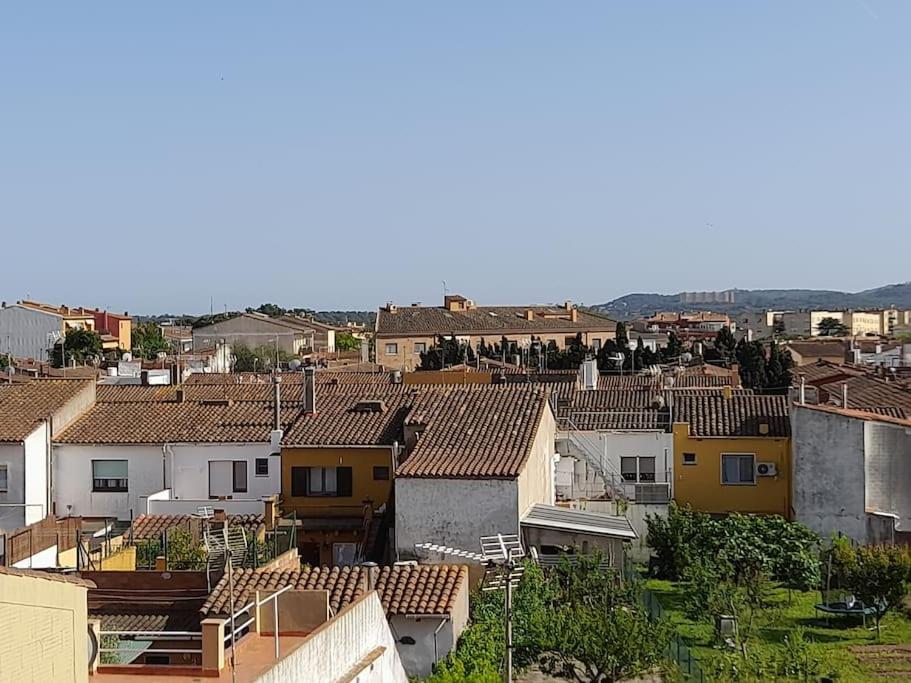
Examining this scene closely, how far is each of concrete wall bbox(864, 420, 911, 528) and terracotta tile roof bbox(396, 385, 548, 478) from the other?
7990mm

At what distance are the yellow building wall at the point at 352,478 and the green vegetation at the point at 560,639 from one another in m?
9.05

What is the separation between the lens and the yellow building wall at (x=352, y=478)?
32188mm

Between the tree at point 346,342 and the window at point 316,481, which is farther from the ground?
the tree at point 346,342

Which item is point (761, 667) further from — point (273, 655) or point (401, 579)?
point (273, 655)

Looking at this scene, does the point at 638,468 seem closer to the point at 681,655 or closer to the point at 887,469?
the point at 887,469

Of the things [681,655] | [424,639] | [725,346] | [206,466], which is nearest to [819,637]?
[681,655]

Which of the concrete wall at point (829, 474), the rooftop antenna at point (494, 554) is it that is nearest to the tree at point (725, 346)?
the concrete wall at point (829, 474)

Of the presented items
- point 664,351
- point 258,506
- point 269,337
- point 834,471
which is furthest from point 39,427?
point 269,337

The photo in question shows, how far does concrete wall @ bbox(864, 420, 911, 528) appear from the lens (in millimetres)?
31297

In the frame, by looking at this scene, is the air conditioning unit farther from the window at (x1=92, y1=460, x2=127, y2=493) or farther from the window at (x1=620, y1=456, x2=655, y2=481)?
the window at (x1=92, y1=460, x2=127, y2=493)

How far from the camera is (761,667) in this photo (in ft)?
70.5

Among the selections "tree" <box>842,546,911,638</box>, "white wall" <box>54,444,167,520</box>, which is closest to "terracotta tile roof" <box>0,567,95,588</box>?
"tree" <box>842,546,911,638</box>

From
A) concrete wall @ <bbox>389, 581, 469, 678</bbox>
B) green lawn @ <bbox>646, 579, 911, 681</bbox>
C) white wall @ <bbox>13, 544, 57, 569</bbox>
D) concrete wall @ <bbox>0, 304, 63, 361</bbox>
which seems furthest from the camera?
concrete wall @ <bbox>0, 304, 63, 361</bbox>

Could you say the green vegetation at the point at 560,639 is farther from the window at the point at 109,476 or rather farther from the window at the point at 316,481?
the window at the point at 109,476
